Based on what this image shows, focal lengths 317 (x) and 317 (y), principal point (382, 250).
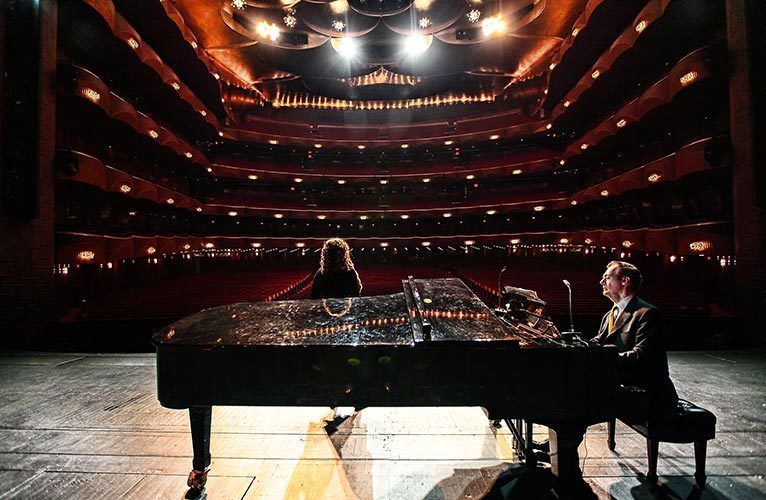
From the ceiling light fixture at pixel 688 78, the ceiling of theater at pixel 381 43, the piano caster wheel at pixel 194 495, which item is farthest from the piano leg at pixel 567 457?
the ceiling of theater at pixel 381 43

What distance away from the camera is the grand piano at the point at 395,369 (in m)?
1.60

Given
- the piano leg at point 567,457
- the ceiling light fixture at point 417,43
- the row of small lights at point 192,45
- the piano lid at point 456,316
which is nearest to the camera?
the piano leg at point 567,457

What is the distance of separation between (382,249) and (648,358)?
1442 centimetres

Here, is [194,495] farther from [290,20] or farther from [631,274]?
[290,20]

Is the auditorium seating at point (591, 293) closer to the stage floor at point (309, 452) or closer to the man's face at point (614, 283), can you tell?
the stage floor at point (309, 452)

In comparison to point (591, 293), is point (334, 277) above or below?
above

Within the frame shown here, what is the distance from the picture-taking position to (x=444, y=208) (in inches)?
587

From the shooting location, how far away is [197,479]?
1939 mm

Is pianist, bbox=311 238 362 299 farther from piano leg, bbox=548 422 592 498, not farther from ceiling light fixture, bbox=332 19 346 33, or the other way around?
ceiling light fixture, bbox=332 19 346 33

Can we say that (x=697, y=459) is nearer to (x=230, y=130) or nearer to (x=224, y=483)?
(x=224, y=483)

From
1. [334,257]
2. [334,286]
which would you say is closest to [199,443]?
[334,286]

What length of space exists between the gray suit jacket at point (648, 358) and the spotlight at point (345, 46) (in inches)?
527

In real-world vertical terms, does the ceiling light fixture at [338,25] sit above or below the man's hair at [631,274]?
above

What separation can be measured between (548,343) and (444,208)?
13.6 m
